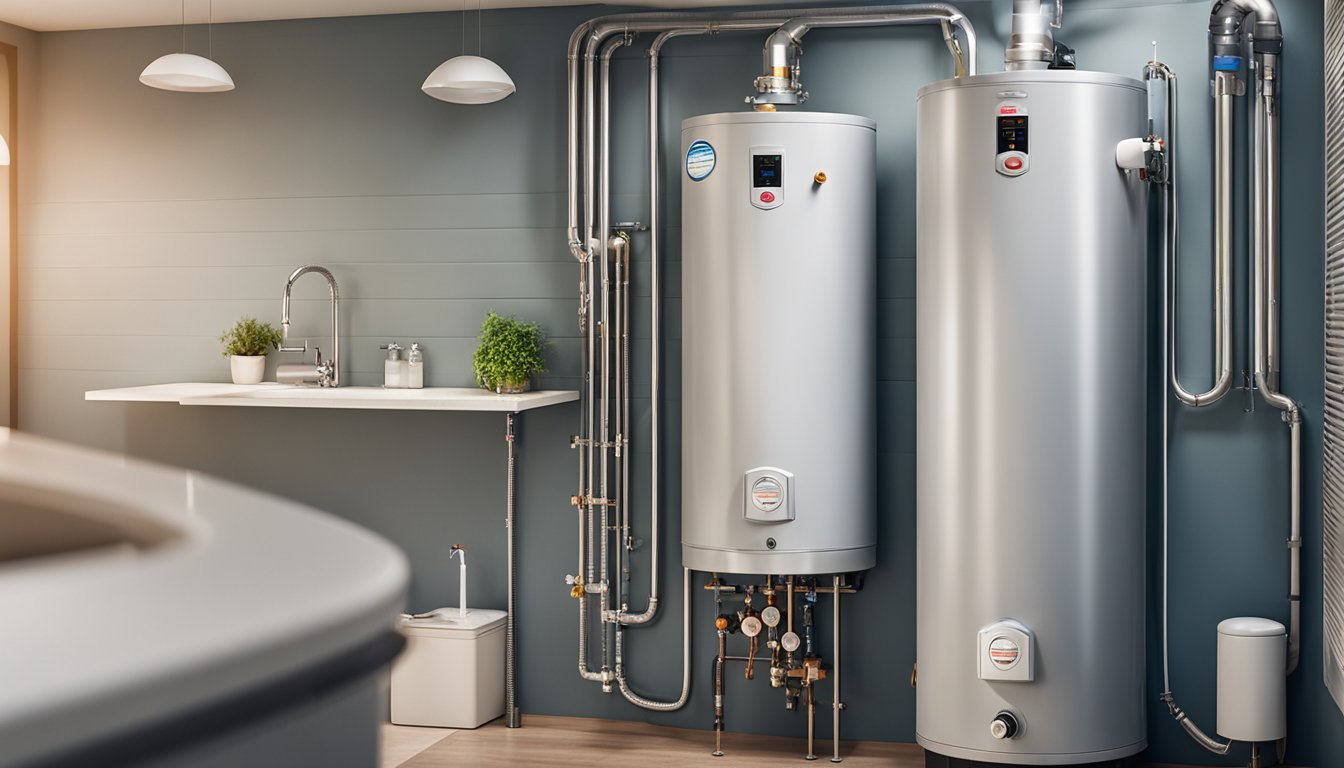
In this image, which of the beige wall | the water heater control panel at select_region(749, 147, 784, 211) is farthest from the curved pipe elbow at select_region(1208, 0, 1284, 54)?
the beige wall

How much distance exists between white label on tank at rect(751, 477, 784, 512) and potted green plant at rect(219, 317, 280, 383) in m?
1.94

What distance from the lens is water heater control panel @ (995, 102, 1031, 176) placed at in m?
3.72

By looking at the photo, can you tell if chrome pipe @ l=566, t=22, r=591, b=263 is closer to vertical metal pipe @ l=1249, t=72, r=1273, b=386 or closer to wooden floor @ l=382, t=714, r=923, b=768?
wooden floor @ l=382, t=714, r=923, b=768

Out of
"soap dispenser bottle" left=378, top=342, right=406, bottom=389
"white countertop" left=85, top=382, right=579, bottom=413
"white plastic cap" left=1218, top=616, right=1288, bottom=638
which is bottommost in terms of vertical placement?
"white plastic cap" left=1218, top=616, right=1288, bottom=638

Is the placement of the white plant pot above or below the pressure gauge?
above

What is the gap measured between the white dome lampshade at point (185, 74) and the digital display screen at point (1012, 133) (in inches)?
97.5

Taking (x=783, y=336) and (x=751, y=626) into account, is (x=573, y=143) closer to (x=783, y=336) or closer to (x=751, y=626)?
(x=783, y=336)

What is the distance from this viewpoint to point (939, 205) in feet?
12.7

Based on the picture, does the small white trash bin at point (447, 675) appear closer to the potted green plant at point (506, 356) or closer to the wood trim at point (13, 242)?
the potted green plant at point (506, 356)

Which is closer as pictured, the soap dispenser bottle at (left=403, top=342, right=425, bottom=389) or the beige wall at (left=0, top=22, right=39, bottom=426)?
the soap dispenser bottle at (left=403, top=342, right=425, bottom=389)

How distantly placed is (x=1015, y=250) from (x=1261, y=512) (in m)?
1.17

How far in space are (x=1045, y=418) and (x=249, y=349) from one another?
2817mm

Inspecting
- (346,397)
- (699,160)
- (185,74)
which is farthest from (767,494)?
(185,74)

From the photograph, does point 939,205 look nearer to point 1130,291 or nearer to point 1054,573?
point 1130,291
